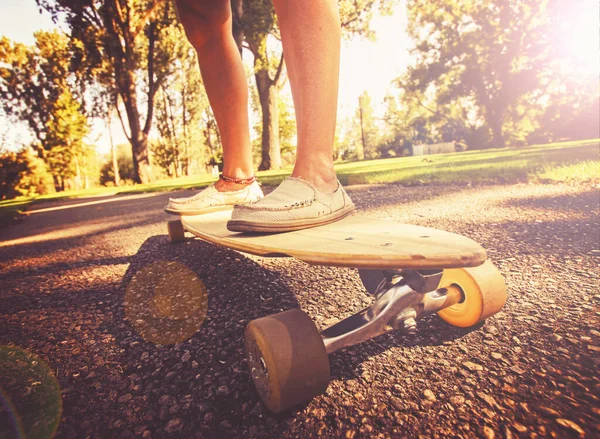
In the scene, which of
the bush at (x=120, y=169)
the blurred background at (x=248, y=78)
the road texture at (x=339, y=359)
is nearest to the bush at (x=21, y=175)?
the blurred background at (x=248, y=78)

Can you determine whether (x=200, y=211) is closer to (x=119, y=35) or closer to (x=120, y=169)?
(x=119, y=35)

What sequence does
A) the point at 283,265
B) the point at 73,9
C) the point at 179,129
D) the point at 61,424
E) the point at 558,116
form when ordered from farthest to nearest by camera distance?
the point at 179,129, the point at 558,116, the point at 73,9, the point at 283,265, the point at 61,424

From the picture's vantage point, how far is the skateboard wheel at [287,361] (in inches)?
28.3

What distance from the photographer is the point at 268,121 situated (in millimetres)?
15312

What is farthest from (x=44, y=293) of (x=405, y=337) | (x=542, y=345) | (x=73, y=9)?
(x=73, y=9)

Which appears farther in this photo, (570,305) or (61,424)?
(570,305)

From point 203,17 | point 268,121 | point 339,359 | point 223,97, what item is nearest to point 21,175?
point 268,121

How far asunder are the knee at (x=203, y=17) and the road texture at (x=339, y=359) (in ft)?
4.33

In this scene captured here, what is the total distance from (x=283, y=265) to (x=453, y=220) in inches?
54.6

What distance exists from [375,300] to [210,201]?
1320mm

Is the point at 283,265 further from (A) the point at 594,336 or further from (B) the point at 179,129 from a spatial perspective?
(B) the point at 179,129

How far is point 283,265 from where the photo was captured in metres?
1.84

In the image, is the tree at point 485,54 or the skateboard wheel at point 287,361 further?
the tree at point 485,54

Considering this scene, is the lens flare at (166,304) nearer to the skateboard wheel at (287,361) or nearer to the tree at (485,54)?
the skateboard wheel at (287,361)
